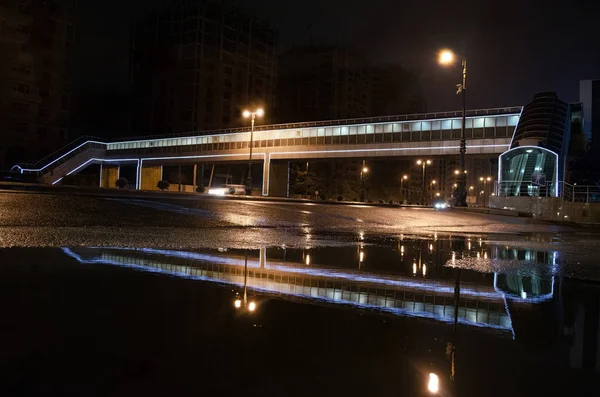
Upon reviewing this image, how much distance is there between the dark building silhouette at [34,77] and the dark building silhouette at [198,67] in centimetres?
3863

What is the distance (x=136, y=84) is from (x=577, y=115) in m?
120

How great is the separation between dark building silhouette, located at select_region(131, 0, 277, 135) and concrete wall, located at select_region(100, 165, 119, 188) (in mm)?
28359

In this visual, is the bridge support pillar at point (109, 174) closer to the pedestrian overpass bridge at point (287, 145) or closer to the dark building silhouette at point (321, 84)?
the pedestrian overpass bridge at point (287, 145)

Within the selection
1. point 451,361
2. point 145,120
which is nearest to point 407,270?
point 451,361

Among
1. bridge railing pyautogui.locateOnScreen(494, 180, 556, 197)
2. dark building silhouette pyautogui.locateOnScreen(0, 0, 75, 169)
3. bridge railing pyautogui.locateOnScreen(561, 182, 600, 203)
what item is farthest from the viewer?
dark building silhouette pyautogui.locateOnScreen(0, 0, 75, 169)

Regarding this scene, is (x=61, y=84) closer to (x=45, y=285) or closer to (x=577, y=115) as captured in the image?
(x=577, y=115)

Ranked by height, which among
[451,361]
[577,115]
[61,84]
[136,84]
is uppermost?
[136,84]

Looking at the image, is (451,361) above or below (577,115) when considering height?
below

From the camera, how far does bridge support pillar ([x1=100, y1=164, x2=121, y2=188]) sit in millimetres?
103006

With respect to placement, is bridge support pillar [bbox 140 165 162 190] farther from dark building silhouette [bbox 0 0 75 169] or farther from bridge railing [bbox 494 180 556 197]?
bridge railing [bbox 494 180 556 197]

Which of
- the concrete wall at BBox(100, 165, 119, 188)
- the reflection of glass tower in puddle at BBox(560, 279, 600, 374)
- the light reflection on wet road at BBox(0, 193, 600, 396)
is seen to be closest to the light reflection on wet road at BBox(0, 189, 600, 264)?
the light reflection on wet road at BBox(0, 193, 600, 396)

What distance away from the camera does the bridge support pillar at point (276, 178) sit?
75875mm

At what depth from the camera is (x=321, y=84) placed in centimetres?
16588

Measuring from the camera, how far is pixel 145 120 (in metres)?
142
